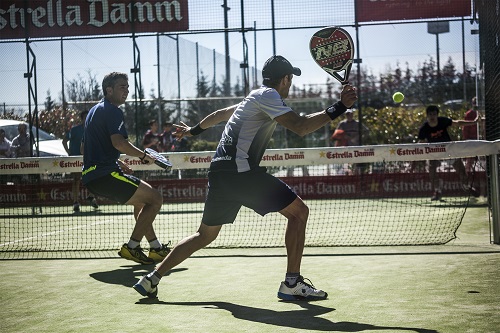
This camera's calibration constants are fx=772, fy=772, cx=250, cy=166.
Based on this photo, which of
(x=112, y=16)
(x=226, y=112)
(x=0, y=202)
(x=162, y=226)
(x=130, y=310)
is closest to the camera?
(x=130, y=310)

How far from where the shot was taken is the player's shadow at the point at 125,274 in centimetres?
709

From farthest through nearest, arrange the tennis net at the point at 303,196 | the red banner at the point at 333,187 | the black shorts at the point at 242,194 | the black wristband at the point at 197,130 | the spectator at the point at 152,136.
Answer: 1. the spectator at the point at 152,136
2. the red banner at the point at 333,187
3. the tennis net at the point at 303,196
4. the black wristband at the point at 197,130
5. the black shorts at the point at 242,194

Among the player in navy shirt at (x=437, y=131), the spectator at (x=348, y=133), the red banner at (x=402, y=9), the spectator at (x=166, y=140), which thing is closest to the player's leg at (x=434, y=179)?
the player in navy shirt at (x=437, y=131)

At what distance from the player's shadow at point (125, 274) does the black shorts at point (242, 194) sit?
1.39 metres

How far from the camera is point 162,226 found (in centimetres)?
1220

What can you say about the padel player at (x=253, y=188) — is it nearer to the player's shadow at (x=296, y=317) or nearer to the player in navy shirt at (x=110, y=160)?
the player's shadow at (x=296, y=317)

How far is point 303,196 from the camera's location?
1597cm

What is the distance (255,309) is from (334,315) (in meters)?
0.63

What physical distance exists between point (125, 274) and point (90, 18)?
10.3 m

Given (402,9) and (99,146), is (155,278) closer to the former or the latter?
(99,146)

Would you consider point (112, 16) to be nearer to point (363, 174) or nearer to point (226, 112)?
point (363, 174)

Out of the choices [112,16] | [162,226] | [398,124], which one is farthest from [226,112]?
[398,124]

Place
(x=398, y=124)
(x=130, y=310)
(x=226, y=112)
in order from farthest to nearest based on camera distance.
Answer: (x=398, y=124), (x=226, y=112), (x=130, y=310)

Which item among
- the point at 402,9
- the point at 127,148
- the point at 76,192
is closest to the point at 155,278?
the point at 127,148
